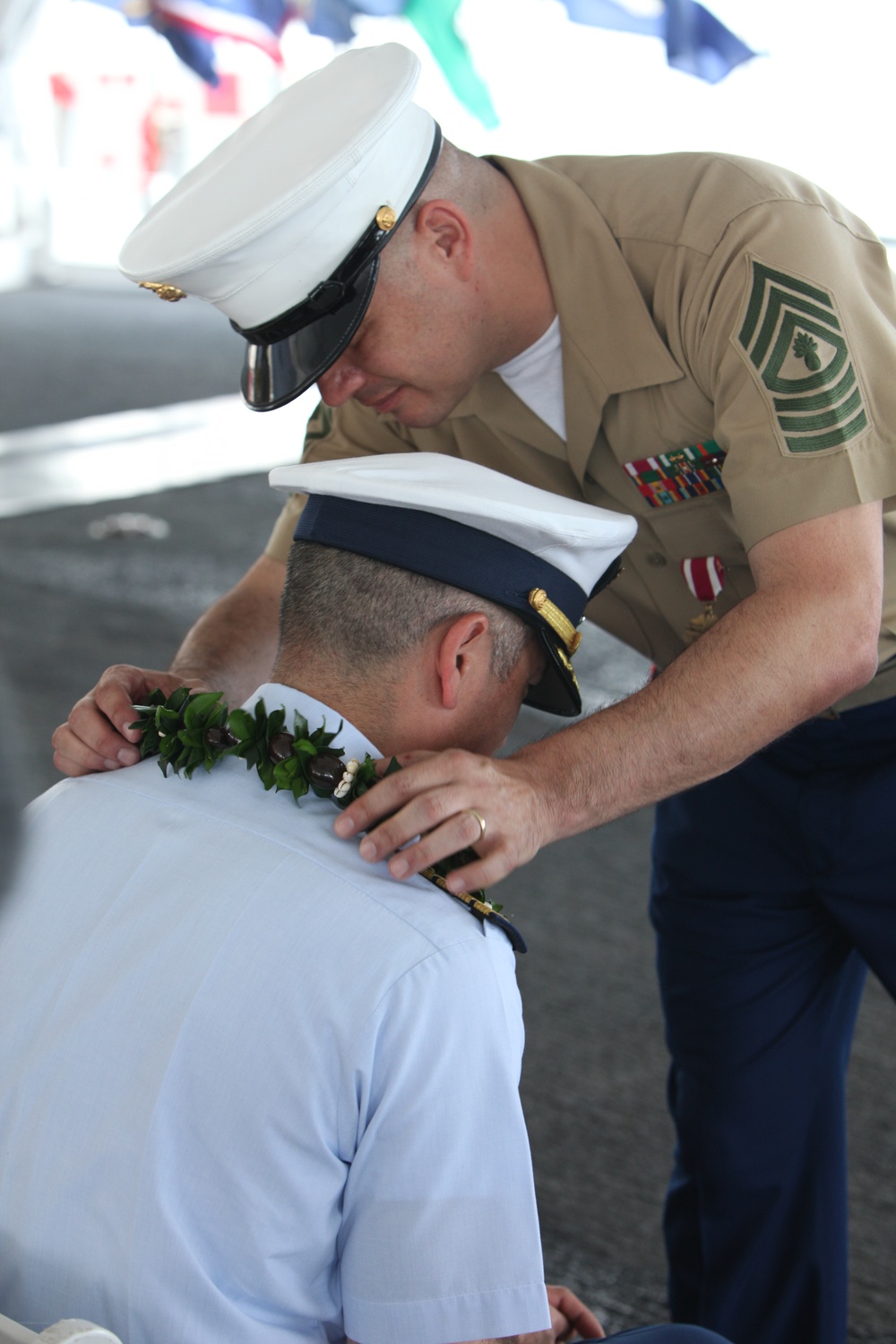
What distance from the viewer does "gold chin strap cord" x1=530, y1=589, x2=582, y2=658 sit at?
122 centimetres

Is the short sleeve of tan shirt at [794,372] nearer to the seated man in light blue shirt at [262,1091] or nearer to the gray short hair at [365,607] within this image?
the gray short hair at [365,607]

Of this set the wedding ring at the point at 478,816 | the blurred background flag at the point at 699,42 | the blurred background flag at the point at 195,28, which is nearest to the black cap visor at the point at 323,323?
the wedding ring at the point at 478,816

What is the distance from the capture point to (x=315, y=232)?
1.40 meters

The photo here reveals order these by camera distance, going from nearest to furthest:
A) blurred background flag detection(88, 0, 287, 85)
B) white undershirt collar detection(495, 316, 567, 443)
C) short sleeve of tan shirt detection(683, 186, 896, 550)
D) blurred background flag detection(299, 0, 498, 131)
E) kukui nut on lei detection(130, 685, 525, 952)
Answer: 1. kukui nut on lei detection(130, 685, 525, 952)
2. short sleeve of tan shirt detection(683, 186, 896, 550)
3. white undershirt collar detection(495, 316, 567, 443)
4. blurred background flag detection(299, 0, 498, 131)
5. blurred background flag detection(88, 0, 287, 85)

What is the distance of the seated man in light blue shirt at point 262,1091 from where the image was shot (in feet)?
3.22

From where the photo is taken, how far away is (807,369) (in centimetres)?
133

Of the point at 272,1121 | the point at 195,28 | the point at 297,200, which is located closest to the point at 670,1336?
the point at 272,1121

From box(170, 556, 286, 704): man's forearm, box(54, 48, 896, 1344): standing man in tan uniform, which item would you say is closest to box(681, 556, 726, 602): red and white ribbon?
box(54, 48, 896, 1344): standing man in tan uniform

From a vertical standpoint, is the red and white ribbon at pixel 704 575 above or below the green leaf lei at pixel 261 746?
below

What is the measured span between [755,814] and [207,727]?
2.75 ft

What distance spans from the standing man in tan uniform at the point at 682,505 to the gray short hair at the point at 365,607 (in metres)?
0.11

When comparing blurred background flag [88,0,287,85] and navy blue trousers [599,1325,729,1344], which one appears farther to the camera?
blurred background flag [88,0,287,85]

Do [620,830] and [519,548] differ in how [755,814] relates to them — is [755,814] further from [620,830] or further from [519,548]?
[620,830]

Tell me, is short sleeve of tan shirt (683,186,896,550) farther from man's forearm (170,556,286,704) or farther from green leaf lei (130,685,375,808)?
man's forearm (170,556,286,704)
